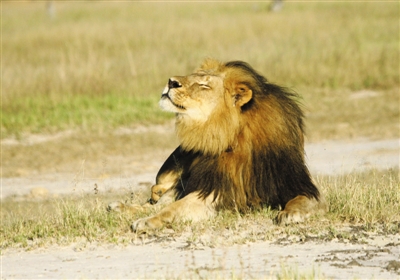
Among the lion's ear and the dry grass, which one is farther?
the lion's ear

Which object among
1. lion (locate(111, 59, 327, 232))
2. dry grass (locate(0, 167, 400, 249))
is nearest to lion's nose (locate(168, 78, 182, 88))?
lion (locate(111, 59, 327, 232))

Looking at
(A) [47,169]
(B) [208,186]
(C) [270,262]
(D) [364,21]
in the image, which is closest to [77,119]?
(A) [47,169]

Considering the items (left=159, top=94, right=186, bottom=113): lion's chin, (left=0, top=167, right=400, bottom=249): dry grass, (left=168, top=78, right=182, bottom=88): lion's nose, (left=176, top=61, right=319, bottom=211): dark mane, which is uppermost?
(left=168, top=78, right=182, bottom=88): lion's nose

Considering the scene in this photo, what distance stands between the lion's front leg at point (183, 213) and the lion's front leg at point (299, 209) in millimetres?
525

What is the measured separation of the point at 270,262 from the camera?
4.71 meters

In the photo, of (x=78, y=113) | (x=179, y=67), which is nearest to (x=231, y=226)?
(x=78, y=113)

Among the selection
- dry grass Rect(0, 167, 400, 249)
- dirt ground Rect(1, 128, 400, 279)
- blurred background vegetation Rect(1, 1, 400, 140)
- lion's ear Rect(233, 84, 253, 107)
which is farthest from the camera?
blurred background vegetation Rect(1, 1, 400, 140)

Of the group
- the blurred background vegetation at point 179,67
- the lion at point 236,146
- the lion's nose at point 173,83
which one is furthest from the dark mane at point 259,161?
the blurred background vegetation at point 179,67

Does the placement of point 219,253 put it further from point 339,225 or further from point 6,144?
point 6,144

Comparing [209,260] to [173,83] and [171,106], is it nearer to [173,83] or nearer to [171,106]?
[171,106]

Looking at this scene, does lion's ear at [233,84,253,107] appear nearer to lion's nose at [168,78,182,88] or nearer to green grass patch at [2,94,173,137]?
lion's nose at [168,78,182,88]

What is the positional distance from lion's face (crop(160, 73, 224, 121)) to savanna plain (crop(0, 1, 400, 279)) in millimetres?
798

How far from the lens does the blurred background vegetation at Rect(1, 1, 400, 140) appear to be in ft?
39.1

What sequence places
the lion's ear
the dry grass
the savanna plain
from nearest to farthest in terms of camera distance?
the savanna plain, the dry grass, the lion's ear
